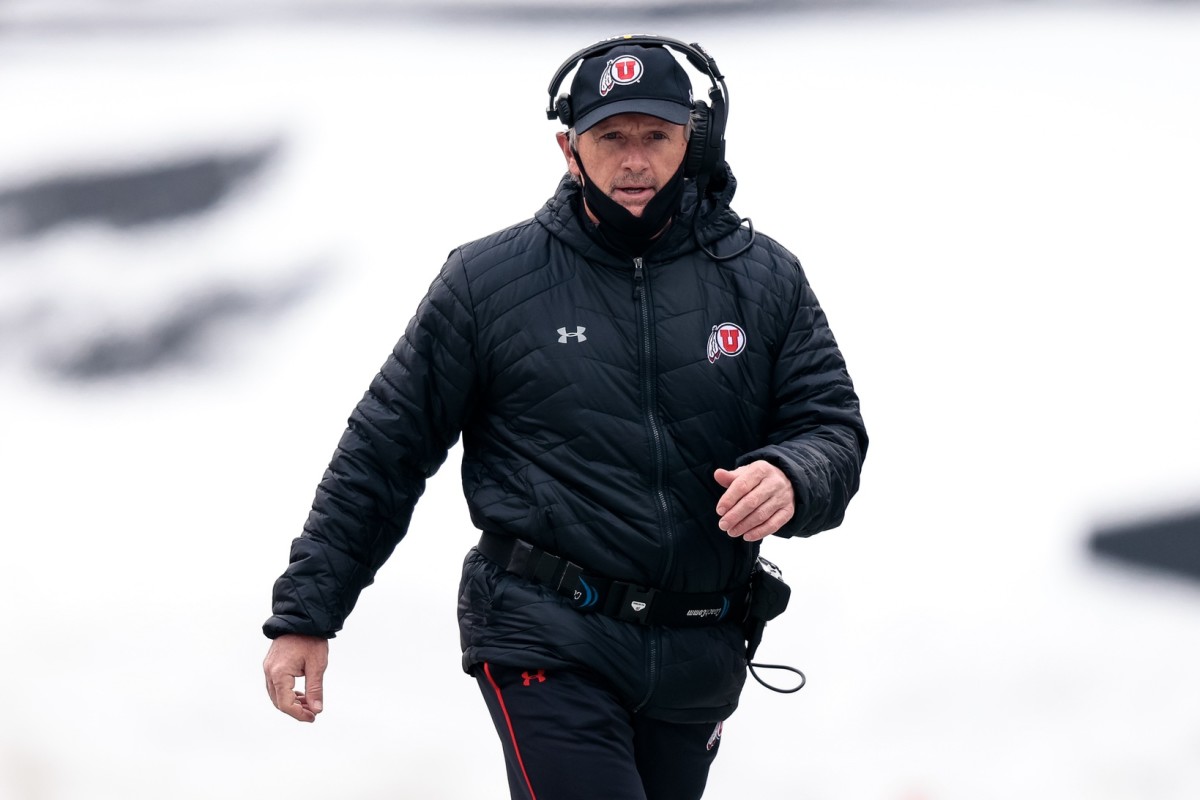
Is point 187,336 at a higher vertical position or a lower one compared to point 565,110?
lower

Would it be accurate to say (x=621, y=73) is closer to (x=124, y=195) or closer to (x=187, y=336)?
(x=187, y=336)

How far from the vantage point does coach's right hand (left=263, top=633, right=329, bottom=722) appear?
2566 millimetres

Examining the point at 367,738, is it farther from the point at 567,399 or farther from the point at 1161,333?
the point at 1161,333

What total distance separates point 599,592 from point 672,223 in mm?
539

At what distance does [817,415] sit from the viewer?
2.62m

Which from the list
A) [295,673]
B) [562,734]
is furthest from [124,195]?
[562,734]

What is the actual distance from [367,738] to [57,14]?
6.88 feet

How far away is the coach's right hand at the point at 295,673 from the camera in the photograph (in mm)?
2566

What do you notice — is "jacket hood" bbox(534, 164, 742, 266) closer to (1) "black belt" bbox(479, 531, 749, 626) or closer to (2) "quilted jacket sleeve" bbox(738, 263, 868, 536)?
(2) "quilted jacket sleeve" bbox(738, 263, 868, 536)

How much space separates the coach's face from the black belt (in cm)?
50

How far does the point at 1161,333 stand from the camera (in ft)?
14.4

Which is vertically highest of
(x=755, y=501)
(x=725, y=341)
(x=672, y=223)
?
(x=672, y=223)

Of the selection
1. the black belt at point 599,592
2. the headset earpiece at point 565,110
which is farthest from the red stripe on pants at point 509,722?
the headset earpiece at point 565,110

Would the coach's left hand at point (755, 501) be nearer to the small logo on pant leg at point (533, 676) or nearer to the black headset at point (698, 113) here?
the small logo on pant leg at point (533, 676)
